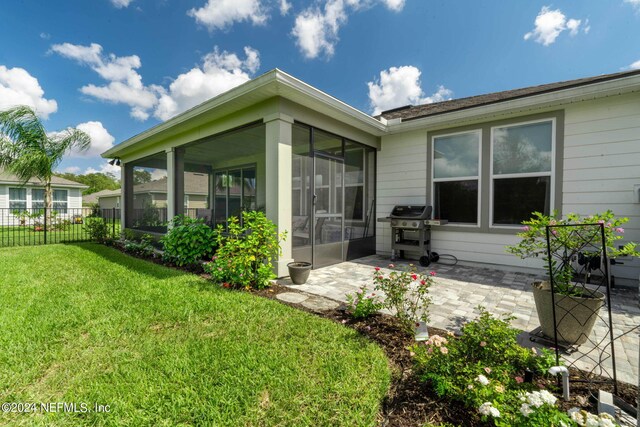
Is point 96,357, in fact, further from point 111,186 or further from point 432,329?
point 111,186

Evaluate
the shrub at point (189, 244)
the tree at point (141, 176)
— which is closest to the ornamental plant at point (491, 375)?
the shrub at point (189, 244)

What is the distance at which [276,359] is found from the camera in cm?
203

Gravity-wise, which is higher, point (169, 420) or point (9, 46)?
point (9, 46)

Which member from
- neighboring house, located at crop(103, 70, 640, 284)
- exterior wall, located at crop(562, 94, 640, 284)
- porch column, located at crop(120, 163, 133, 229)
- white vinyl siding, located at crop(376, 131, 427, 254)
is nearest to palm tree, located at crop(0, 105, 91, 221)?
porch column, located at crop(120, 163, 133, 229)

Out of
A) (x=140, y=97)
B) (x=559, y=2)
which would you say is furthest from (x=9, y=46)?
(x=559, y=2)

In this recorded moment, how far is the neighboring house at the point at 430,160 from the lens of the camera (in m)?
4.11

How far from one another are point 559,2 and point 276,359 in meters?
7.31

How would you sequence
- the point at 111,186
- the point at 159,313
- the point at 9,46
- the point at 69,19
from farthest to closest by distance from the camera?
the point at 111,186, the point at 9,46, the point at 69,19, the point at 159,313

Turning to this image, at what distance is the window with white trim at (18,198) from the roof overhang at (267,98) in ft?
63.4

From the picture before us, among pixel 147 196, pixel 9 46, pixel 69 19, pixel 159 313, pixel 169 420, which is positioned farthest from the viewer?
pixel 147 196

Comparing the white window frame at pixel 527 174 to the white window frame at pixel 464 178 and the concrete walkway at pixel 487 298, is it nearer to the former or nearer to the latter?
the white window frame at pixel 464 178

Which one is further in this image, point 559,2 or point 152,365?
point 559,2

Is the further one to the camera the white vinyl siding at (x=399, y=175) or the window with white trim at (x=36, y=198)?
the window with white trim at (x=36, y=198)

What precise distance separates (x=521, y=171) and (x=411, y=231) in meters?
2.31
